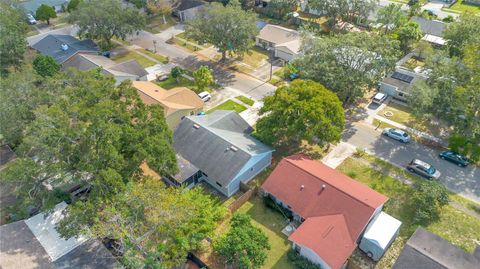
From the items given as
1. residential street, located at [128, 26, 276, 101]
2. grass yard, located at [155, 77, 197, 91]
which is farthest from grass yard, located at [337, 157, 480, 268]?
grass yard, located at [155, 77, 197, 91]

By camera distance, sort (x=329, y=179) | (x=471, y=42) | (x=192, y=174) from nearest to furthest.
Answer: (x=329, y=179), (x=192, y=174), (x=471, y=42)

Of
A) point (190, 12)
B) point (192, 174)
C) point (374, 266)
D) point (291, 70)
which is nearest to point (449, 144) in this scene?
point (374, 266)

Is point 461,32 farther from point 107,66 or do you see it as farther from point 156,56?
point 107,66

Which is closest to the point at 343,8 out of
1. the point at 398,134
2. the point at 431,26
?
the point at 431,26

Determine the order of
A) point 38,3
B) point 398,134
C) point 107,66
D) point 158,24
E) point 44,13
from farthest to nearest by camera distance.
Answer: point 38,3, point 158,24, point 44,13, point 107,66, point 398,134

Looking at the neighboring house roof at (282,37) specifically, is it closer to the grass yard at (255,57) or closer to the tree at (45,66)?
the grass yard at (255,57)

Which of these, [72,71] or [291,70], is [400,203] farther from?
[72,71]

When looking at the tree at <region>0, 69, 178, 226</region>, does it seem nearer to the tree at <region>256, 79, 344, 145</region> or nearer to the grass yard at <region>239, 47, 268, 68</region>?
the tree at <region>256, 79, 344, 145</region>
